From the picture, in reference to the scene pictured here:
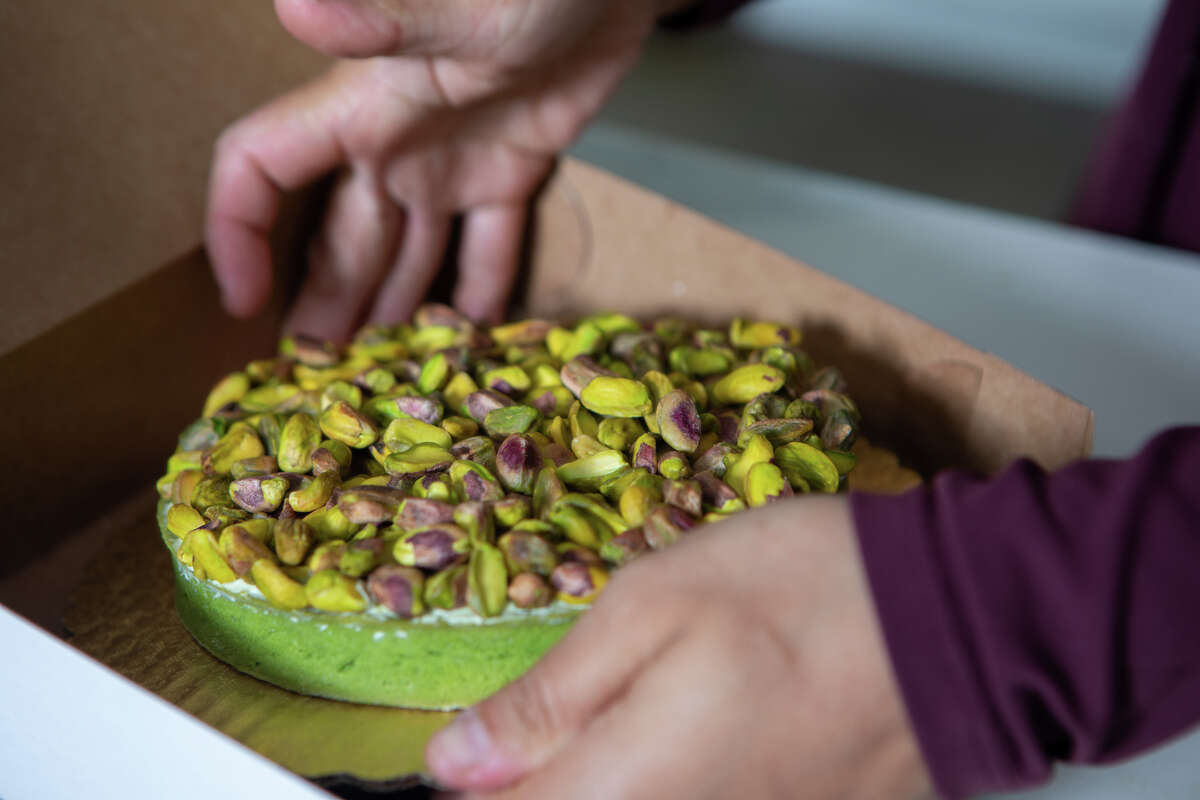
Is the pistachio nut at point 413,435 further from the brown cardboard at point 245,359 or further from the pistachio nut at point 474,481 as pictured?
the brown cardboard at point 245,359

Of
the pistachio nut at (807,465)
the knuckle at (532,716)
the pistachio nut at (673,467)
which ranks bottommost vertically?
the knuckle at (532,716)

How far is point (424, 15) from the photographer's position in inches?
25.9

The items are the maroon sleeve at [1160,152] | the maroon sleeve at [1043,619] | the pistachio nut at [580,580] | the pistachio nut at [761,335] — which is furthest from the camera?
the maroon sleeve at [1160,152]

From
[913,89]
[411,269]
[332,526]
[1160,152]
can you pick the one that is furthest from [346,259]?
[913,89]

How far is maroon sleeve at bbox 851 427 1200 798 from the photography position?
1.24ft

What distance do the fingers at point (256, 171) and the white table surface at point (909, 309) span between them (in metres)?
0.37

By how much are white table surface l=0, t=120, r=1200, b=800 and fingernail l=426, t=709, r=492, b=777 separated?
0.06m

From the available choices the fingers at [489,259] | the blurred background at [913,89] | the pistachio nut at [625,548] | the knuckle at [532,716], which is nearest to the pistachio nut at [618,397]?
the pistachio nut at [625,548]

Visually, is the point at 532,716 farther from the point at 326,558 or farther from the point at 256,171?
the point at 256,171

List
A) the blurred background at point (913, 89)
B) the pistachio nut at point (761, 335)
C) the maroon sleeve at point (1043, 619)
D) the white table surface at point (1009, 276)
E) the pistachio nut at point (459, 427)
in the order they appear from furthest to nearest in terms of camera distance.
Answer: the blurred background at point (913, 89) < the white table surface at point (1009, 276) < the pistachio nut at point (761, 335) < the pistachio nut at point (459, 427) < the maroon sleeve at point (1043, 619)

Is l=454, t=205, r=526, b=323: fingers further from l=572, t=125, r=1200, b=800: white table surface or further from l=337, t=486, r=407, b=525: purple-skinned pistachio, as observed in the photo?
l=337, t=486, r=407, b=525: purple-skinned pistachio

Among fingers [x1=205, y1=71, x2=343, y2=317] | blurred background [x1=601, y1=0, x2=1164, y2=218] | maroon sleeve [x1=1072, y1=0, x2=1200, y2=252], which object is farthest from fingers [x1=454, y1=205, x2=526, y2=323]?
blurred background [x1=601, y1=0, x2=1164, y2=218]

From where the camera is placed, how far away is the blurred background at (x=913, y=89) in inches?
81.4

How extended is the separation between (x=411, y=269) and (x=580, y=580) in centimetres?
48
